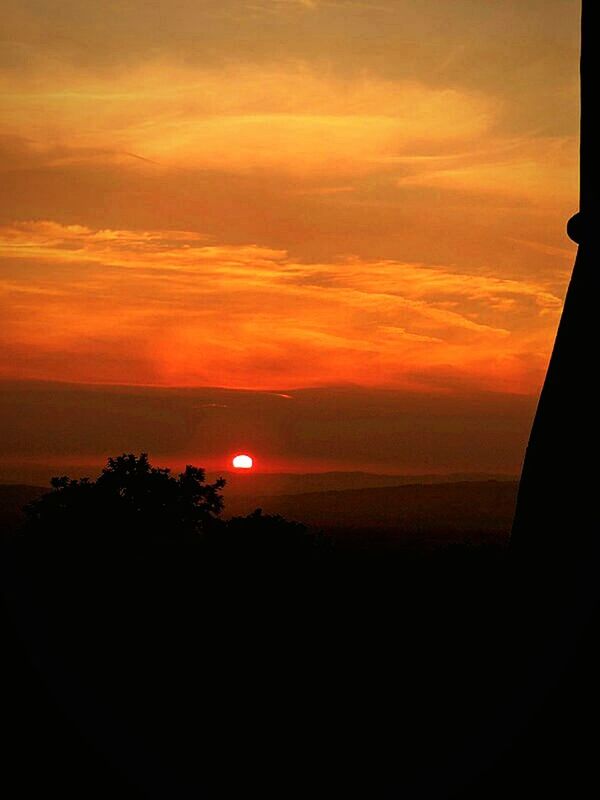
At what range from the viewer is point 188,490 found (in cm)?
1446

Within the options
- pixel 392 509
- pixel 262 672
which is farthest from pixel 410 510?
pixel 262 672

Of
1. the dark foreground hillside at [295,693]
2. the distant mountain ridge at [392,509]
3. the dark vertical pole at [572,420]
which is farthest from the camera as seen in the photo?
the distant mountain ridge at [392,509]

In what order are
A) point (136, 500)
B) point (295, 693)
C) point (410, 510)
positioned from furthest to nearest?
point (410, 510) → point (136, 500) → point (295, 693)

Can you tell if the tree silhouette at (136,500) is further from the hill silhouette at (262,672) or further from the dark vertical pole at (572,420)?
the dark vertical pole at (572,420)

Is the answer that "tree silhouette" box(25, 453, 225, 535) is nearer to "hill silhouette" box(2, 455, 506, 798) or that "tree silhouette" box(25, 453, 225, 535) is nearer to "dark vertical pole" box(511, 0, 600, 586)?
"hill silhouette" box(2, 455, 506, 798)

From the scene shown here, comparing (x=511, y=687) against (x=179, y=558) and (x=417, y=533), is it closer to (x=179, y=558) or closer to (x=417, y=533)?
(x=179, y=558)

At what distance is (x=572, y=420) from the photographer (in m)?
2.25

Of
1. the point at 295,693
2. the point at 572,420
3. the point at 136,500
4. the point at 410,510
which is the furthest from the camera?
the point at 410,510

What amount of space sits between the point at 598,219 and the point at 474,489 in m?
29.4

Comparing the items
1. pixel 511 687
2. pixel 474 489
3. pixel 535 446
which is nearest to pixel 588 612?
pixel 511 687

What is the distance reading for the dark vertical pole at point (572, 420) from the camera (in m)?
2.16

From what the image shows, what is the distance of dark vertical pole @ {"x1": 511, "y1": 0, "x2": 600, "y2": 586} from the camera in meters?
2.16

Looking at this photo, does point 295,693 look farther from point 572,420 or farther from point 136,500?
point 136,500

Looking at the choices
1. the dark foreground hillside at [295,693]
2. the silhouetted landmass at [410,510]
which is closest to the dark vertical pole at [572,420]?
the dark foreground hillside at [295,693]
